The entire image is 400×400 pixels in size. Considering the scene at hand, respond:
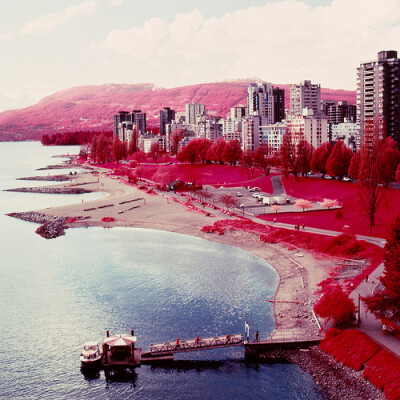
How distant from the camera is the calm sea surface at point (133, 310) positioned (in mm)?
29359

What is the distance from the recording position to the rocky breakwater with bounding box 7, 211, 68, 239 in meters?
69.4

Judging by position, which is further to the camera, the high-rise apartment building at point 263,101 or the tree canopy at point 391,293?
the high-rise apartment building at point 263,101

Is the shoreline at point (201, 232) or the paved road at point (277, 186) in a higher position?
the paved road at point (277, 186)

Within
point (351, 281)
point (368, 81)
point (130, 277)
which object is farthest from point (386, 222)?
point (368, 81)

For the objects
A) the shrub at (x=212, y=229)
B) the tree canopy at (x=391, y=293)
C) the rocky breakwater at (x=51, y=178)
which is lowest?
the shrub at (x=212, y=229)

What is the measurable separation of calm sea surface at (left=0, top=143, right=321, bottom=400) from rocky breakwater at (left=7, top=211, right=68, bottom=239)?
1.85 m

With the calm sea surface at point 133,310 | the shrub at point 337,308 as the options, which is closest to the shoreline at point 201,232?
the calm sea surface at point 133,310

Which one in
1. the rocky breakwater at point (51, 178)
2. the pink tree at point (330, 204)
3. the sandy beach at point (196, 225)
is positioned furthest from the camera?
the rocky breakwater at point (51, 178)

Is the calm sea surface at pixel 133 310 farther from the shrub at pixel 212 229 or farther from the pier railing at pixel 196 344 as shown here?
the shrub at pixel 212 229

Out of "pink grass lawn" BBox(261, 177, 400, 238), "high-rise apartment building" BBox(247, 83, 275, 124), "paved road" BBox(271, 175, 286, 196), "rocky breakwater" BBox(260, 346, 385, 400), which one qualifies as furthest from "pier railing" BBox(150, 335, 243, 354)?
"high-rise apartment building" BBox(247, 83, 275, 124)

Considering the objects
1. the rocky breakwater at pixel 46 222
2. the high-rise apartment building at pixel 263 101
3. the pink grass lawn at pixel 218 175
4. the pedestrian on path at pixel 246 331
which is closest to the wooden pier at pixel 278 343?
the pedestrian on path at pixel 246 331

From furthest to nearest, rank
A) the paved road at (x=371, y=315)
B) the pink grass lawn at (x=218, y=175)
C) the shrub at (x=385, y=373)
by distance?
the pink grass lawn at (x=218, y=175) < the paved road at (x=371, y=315) < the shrub at (x=385, y=373)

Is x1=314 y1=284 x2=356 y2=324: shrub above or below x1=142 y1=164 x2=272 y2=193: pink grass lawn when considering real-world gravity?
below

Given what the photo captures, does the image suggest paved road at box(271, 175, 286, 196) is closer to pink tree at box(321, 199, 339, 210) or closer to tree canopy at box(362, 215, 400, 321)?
pink tree at box(321, 199, 339, 210)
